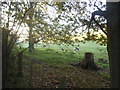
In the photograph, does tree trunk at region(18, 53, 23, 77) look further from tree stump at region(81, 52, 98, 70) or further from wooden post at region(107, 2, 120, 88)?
tree stump at region(81, 52, 98, 70)

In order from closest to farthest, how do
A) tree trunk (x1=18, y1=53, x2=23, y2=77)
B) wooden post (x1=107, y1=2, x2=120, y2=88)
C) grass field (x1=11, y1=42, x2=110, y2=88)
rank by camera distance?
wooden post (x1=107, y1=2, x2=120, y2=88) → tree trunk (x1=18, y1=53, x2=23, y2=77) → grass field (x1=11, y1=42, x2=110, y2=88)

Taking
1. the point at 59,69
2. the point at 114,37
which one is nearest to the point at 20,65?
the point at 59,69

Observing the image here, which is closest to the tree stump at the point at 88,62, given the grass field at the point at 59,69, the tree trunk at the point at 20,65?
the grass field at the point at 59,69

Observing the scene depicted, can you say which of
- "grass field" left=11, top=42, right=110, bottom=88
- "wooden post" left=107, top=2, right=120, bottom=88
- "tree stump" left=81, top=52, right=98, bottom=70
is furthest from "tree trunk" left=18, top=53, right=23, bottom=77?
"tree stump" left=81, top=52, right=98, bottom=70

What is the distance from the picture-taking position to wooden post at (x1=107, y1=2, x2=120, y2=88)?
1.48 m

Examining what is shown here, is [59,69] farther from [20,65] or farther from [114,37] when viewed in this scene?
[114,37]

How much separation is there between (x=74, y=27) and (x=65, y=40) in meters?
0.32

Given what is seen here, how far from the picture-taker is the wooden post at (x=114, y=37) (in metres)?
1.48

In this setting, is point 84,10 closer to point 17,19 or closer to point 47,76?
point 17,19

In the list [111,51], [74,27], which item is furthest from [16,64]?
[111,51]

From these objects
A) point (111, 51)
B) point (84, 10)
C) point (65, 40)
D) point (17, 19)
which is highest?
point (84, 10)

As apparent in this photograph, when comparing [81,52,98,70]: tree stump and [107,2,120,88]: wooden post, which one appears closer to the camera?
Result: [107,2,120,88]: wooden post

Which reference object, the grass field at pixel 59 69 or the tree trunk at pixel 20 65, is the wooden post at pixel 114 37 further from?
the tree trunk at pixel 20 65

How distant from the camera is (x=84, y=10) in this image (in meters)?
2.47
